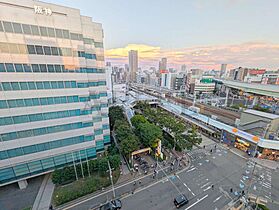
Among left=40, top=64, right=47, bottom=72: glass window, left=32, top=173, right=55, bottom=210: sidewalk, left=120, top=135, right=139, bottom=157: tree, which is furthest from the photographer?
left=120, top=135, right=139, bottom=157: tree

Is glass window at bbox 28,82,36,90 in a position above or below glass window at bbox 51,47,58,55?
below

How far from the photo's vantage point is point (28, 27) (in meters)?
18.2

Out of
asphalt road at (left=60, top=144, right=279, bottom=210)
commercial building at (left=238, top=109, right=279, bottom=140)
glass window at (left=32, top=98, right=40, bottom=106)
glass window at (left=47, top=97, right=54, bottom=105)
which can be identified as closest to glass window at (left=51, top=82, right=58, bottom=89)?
glass window at (left=47, top=97, right=54, bottom=105)

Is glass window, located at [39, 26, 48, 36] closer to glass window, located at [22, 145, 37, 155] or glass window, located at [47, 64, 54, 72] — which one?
glass window, located at [47, 64, 54, 72]

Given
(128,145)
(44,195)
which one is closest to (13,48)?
(44,195)

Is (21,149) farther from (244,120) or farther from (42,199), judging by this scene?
(244,120)

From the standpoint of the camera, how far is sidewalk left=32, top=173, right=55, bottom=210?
1931 cm

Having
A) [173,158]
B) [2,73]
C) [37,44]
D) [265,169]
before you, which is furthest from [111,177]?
[265,169]

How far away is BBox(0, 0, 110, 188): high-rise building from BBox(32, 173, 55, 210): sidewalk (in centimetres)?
233

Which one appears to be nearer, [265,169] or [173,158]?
[265,169]

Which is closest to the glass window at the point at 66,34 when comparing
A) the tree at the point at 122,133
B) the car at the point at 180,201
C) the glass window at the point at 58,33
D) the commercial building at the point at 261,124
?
the glass window at the point at 58,33

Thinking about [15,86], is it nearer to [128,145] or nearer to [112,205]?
[128,145]

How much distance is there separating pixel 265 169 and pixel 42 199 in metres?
41.7

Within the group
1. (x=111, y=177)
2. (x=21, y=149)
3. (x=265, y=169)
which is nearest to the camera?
(x=21, y=149)
